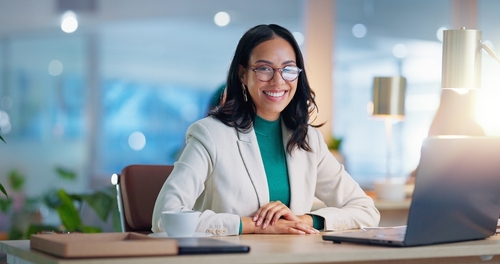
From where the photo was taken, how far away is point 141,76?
5.32 meters

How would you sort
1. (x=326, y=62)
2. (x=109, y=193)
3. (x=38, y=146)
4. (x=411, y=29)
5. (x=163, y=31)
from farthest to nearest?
1. (x=411, y=29)
2. (x=326, y=62)
3. (x=163, y=31)
4. (x=38, y=146)
5. (x=109, y=193)

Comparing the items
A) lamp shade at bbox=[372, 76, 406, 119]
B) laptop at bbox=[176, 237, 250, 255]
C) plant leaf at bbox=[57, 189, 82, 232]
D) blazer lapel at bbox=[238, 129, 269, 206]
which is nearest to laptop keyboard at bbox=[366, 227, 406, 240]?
laptop at bbox=[176, 237, 250, 255]

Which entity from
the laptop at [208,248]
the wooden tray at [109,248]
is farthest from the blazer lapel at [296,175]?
the wooden tray at [109,248]

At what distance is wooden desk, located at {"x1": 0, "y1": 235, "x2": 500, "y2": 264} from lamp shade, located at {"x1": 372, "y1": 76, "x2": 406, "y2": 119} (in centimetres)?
269

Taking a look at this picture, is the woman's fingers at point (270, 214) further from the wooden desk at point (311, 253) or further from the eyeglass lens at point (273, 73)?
the eyeglass lens at point (273, 73)

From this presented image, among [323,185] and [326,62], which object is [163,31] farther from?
[323,185]

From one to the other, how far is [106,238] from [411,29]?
5.18 metres

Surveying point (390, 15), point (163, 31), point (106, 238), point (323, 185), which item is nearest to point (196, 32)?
point (163, 31)

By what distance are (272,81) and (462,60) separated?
2.07ft

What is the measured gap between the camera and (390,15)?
628 centimetres

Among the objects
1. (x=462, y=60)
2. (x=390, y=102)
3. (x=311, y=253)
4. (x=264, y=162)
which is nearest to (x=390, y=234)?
(x=311, y=253)

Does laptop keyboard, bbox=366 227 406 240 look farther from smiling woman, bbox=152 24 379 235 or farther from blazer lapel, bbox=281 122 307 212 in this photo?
blazer lapel, bbox=281 122 307 212

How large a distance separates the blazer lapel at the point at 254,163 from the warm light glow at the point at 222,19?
3.35 meters

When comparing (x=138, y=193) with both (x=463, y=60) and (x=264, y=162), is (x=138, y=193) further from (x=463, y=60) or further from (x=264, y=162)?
(x=463, y=60)
